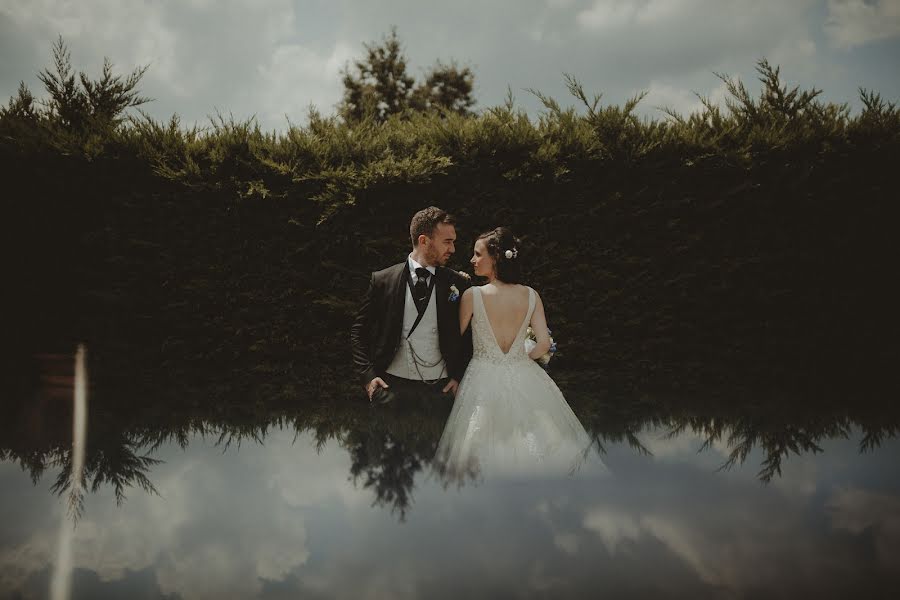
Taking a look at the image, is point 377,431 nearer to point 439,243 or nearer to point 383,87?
point 439,243

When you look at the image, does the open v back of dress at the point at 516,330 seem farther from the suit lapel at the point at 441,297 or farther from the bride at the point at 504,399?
the suit lapel at the point at 441,297

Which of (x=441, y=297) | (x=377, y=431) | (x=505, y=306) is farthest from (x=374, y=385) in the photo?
(x=377, y=431)

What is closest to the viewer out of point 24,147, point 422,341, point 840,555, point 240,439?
point 840,555

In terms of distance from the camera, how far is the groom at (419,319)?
4438 millimetres

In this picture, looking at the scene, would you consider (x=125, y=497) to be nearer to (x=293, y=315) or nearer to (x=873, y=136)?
(x=293, y=315)

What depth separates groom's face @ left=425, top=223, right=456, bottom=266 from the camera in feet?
14.6

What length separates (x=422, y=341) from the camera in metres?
4.46

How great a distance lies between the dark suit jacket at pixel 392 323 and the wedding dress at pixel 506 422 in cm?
19

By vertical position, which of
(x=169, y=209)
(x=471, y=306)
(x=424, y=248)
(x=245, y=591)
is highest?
(x=169, y=209)

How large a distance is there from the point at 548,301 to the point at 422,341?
323 centimetres

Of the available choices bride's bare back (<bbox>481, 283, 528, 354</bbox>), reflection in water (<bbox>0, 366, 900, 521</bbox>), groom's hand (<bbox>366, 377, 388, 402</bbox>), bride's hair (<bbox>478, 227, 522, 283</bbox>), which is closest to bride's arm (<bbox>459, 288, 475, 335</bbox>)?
bride's bare back (<bbox>481, 283, 528, 354</bbox>)

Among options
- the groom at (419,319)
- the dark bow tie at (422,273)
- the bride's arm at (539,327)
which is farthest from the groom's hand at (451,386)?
the dark bow tie at (422,273)

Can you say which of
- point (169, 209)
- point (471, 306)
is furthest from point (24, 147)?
point (471, 306)

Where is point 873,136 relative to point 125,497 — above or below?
above
